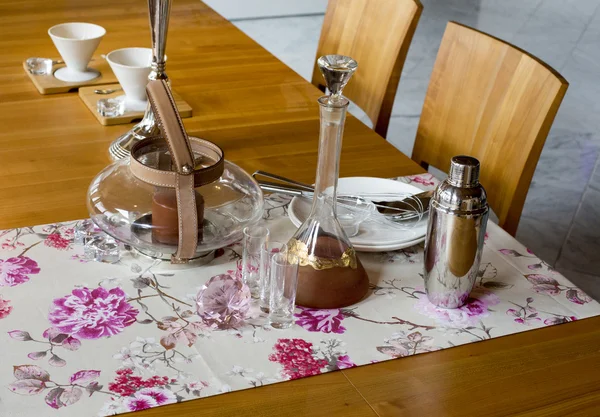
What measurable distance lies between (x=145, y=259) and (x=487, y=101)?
790mm

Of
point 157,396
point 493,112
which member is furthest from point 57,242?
point 493,112

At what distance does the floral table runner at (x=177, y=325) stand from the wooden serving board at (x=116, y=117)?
0.43 m

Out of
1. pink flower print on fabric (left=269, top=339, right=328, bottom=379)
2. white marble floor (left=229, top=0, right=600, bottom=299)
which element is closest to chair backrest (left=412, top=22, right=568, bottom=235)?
pink flower print on fabric (left=269, top=339, right=328, bottom=379)

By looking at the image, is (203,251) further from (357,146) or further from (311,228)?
(357,146)

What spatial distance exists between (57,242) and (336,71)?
1.62 feet

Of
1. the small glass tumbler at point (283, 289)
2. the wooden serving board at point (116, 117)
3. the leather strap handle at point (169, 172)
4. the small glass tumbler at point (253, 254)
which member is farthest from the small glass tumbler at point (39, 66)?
the small glass tumbler at point (283, 289)

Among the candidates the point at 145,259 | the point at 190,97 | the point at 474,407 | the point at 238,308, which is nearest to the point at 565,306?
the point at 474,407

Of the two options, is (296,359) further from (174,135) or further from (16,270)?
(16,270)

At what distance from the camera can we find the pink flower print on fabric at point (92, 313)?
957mm

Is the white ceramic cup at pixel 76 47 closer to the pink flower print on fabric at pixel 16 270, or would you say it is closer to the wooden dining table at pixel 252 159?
the wooden dining table at pixel 252 159

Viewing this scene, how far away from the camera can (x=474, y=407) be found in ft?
2.84

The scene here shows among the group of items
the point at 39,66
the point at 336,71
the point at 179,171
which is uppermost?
the point at 336,71

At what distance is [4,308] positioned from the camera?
0.99 metres

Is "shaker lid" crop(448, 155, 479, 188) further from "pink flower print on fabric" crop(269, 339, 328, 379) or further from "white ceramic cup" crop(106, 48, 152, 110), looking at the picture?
"white ceramic cup" crop(106, 48, 152, 110)
